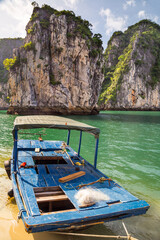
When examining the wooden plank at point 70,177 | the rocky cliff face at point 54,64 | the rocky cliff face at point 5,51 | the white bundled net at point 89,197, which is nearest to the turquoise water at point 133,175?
the white bundled net at point 89,197

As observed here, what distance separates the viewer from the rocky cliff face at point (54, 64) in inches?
1716

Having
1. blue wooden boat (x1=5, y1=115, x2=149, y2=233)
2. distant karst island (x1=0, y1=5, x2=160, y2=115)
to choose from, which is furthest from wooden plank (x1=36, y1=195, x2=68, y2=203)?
distant karst island (x1=0, y1=5, x2=160, y2=115)

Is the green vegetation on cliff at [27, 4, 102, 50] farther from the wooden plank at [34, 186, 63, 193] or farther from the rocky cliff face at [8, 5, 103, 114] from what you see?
the wooden plank at [34, 186, 63, 193]

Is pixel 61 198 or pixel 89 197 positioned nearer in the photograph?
pixel 89 197

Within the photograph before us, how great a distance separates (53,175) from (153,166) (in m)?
6.98

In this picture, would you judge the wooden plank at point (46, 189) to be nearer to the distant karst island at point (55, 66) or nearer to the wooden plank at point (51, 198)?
the wooden plank at point (51, 198)

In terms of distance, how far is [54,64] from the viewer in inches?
1763

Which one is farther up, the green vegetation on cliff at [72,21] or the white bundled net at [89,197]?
the green vegetation on cliff at [72,21]

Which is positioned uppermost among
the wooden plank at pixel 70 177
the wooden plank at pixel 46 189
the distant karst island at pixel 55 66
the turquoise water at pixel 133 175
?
the distant karst island at pixel 55 66

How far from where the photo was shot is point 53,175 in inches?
215

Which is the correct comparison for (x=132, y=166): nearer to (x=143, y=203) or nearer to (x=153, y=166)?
(x=153, y=166)

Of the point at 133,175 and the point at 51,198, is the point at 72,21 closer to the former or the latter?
the point at 133,175

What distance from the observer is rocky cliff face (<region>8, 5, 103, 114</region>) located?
43.6m

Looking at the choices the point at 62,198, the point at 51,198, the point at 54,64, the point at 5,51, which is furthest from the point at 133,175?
the point at 5,51
